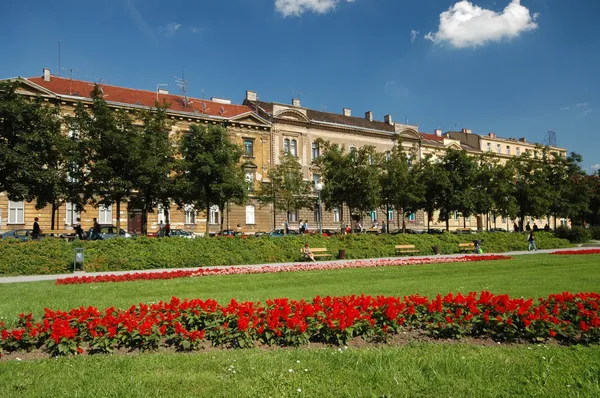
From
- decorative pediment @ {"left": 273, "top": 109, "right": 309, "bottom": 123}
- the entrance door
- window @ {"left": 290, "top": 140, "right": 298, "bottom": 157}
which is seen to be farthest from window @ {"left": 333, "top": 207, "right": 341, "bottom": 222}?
the entrance door

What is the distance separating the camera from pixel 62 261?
18641 millimetres

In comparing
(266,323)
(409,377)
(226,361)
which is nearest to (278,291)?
(266,323)

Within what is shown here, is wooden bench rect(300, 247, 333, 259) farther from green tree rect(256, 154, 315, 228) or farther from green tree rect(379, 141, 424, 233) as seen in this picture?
green tree rect(256, 154, 315, 228)

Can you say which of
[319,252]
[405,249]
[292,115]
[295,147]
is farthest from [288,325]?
[292,115]

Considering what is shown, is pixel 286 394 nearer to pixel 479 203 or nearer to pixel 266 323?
pixel 266 323

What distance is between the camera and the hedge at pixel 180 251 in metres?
18.2

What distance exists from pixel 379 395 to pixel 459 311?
276 cm

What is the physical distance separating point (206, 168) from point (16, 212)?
2207 cm

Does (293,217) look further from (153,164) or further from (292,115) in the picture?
(153,164)

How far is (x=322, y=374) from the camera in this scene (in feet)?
16.2

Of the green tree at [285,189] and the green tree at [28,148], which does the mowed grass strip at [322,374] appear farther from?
the green tree at [285,189]

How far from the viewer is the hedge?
18203 millimetres

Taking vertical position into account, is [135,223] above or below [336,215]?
below

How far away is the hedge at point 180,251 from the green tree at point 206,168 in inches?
208
